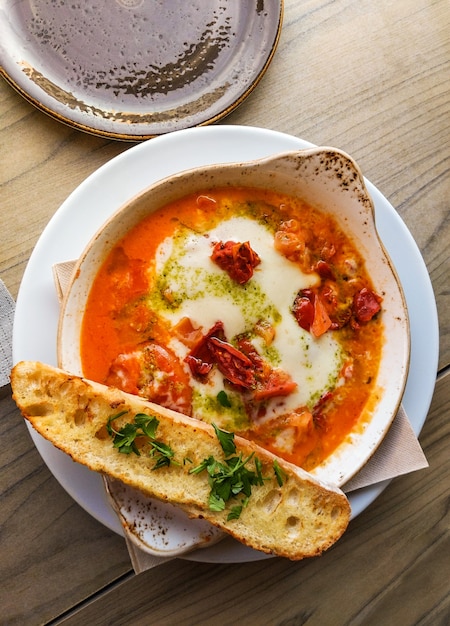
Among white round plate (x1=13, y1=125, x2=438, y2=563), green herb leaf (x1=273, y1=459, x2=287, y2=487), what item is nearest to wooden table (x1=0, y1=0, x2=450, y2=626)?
white round plate (x1=13, y1=125, x2=438, y2=563)

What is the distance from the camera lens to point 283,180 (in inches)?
99.0

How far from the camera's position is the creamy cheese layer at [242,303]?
245cm

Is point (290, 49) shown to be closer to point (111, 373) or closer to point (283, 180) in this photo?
point (283, 180)

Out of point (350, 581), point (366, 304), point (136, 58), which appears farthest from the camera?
point (350, 581)

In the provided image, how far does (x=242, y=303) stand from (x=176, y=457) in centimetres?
60

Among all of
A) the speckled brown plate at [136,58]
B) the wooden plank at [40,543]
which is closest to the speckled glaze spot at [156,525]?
the wooden plank at [40,543]

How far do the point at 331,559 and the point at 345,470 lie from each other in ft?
2.31

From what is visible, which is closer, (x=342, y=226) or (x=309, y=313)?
(x=309, y=313)

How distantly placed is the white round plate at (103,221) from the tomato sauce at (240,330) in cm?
20

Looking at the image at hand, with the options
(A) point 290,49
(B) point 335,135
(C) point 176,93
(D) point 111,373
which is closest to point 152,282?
(D) point 111,373

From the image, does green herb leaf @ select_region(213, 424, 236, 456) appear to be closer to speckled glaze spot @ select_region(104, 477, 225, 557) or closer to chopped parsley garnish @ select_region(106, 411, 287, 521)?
chopped parsley garnish @ select_region(106, 411, 287, 521)

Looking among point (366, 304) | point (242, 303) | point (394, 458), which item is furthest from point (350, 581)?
point (242, 303)

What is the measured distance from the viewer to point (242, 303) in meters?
2.46

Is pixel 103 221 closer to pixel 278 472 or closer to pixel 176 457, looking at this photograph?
pixel 176 457
